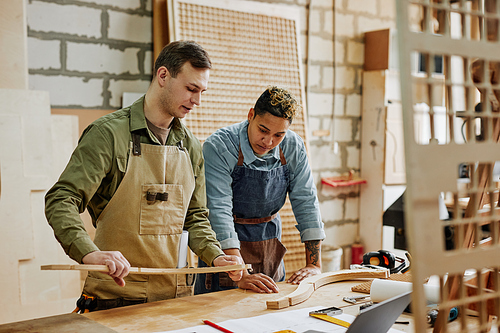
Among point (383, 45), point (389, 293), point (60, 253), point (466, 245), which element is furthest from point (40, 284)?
point (383, 45)

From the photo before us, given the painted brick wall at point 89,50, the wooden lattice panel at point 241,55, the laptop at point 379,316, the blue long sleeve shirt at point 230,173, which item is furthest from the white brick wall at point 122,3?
the laptop at point 379,316

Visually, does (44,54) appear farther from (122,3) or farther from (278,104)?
(278,104)

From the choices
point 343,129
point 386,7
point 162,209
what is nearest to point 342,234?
point 343,129

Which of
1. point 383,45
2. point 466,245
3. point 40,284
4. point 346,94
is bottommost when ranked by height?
point 40,284

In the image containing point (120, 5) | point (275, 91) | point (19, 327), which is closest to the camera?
point (19, 327)

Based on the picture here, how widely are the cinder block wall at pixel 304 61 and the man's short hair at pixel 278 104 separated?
124 cm

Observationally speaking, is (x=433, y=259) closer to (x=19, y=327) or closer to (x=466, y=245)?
(x=466, y=245)

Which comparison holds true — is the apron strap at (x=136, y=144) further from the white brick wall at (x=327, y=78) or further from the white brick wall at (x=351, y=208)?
the white brick wall at (x=351, y=208)

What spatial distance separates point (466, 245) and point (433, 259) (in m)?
0.61

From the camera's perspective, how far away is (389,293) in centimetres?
178

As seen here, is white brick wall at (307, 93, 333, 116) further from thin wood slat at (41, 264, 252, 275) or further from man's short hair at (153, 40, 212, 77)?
thin wood slat at (41, 264, 252, 275)

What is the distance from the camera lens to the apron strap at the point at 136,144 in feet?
6.20

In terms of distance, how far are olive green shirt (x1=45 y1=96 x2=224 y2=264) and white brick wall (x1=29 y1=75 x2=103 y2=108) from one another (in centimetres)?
119

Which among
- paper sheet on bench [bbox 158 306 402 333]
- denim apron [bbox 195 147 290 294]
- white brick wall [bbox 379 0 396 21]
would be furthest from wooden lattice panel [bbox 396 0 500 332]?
white brick wall [bbox 379 0 396 21]
